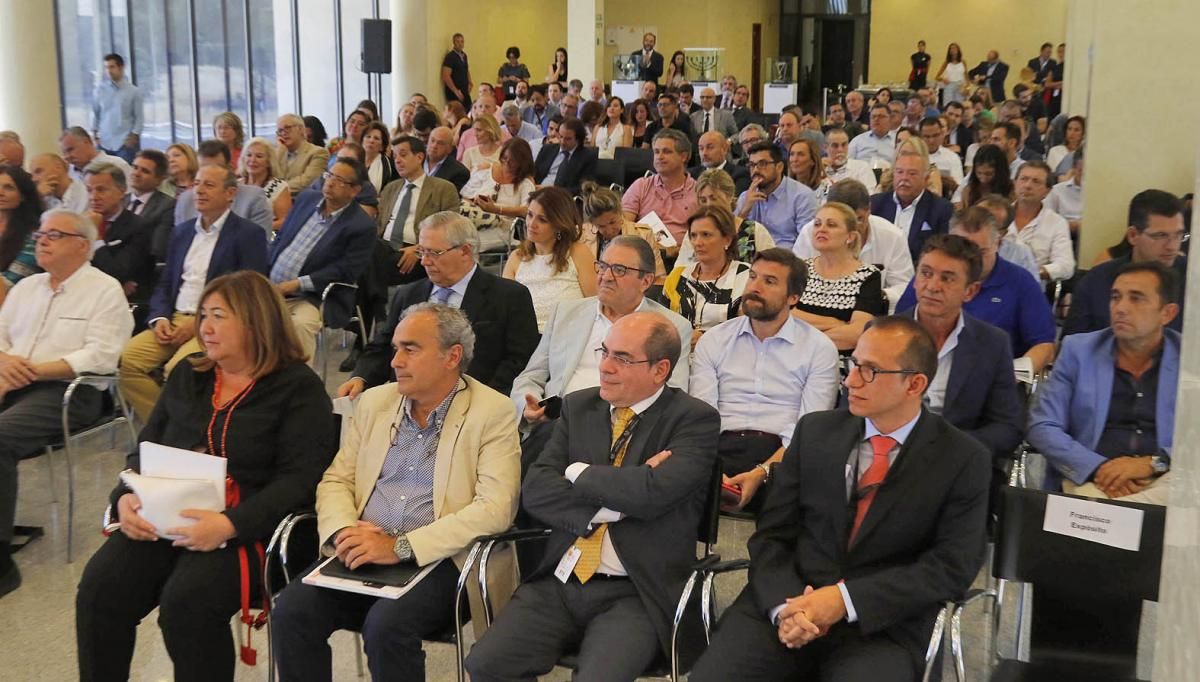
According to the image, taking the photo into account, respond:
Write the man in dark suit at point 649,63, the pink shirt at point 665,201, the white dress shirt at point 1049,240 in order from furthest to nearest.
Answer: the man in dark suit at point 649,63
the pink shirt at point 665,201
the white dress shirt at point 1049,240

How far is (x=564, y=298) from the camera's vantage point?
5273mm

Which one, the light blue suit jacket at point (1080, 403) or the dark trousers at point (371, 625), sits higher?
the light blue suit jacket at point (1080, 403)

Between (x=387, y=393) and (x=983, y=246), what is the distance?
246 centimetres

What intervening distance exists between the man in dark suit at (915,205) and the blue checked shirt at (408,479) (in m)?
3.96

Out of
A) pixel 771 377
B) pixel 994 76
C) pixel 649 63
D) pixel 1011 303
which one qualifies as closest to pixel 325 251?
pixel 771 377

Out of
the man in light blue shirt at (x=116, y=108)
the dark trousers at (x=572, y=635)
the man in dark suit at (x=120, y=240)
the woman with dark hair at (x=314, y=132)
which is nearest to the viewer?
the dark trousers at (x=572, y=635)

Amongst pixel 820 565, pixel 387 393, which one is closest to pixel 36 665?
pixel 387 393

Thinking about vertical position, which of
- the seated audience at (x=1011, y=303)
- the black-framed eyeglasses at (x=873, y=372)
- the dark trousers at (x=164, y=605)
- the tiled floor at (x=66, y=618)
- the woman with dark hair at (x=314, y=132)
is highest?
the woman with dark hair at (x=314, y=132)

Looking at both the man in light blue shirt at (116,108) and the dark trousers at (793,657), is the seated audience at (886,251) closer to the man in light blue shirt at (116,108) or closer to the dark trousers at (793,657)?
the dark trousers at (793,657)

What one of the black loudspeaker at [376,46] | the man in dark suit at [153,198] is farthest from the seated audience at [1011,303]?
the black loudspeaker at [376,46]

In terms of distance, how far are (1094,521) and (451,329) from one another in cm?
174

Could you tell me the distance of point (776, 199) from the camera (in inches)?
278

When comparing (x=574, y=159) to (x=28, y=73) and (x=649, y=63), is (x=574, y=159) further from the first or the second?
(x=649, y=63)

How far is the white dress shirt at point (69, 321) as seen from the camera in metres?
4.54
